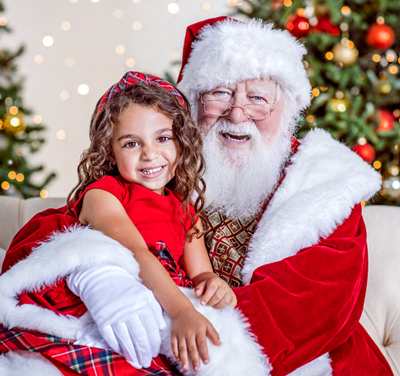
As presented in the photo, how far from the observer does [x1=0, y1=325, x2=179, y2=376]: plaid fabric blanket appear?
3.24 ft

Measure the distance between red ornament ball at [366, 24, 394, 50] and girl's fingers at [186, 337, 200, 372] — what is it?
9.84 ft

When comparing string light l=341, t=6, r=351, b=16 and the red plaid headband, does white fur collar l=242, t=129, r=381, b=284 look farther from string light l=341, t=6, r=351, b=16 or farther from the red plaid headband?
string light l=341, t=6, r=351, b=16

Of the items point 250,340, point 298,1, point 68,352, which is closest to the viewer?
point 68,352

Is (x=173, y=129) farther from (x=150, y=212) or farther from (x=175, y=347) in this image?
(x=175, y=347)

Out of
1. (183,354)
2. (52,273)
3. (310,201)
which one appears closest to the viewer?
(183,354)

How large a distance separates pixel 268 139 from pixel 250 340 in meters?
0.93

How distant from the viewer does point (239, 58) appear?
1.67 m

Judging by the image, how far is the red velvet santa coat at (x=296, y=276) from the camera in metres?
1.11

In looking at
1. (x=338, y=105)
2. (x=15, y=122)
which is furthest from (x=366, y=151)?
(x=15, y=122)

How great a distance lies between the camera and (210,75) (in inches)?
67.7

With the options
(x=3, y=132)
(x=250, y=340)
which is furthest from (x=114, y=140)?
(x=3, y=132)

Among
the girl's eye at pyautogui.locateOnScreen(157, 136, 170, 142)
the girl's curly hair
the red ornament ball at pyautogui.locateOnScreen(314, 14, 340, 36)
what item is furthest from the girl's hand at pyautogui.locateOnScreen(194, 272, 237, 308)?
the red ornament ball at pyautogui.locateOnScreen(314, 14, 340, 36)

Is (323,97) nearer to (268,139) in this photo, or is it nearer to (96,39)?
(268,139)

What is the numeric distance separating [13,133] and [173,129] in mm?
2727
